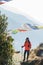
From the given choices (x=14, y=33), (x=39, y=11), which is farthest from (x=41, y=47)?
(x=39, y=11)

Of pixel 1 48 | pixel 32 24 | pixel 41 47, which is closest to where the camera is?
pixel 1 48

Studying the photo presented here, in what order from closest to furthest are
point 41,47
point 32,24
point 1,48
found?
point 1,48 < point 41,47 < point 32,24

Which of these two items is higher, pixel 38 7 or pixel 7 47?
pixel 7 47

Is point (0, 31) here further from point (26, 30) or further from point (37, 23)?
point (37, 23)

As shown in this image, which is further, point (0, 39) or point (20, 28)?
point (20, 28)

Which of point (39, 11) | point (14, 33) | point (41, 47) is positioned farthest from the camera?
point (39, 11)

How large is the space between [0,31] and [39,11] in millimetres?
8117

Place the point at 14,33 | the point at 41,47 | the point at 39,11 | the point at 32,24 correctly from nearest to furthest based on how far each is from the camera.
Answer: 1. the point at 41,47
2. the point at 14,33
3. the point at 32,24
4. the point at 39,11

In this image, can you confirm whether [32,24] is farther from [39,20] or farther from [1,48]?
[1,48]

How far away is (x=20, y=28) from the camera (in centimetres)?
1238

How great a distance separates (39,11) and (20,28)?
1978 millimetres

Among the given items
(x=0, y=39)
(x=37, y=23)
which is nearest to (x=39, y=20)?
(x=37, y=23)

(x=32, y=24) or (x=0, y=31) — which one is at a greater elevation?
(x=0, y=31)

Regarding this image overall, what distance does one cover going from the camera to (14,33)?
11.7m
